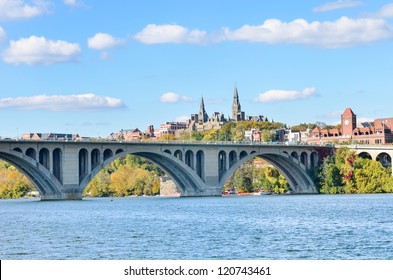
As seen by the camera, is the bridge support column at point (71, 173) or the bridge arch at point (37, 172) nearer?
the bridge arch at point (37, 172)

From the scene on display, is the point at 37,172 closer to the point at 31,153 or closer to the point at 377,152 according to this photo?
the point at 31,153

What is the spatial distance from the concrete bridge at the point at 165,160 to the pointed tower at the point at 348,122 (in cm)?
3203

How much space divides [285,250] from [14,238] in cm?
1733

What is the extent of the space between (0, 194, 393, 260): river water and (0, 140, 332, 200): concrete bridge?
2464 centimetres

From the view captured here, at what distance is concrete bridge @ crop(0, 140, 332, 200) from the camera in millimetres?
102562

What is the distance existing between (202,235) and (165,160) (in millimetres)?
63572

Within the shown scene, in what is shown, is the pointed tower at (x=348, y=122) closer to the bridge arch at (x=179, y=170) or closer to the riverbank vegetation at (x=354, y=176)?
the riverbank vegetation at (x=354, y=176)

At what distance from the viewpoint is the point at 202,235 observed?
5422 centimetres

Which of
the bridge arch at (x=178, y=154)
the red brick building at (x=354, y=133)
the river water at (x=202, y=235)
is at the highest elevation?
the red brick building at (x=354, y=133)

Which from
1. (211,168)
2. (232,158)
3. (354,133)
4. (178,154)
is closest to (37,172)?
(178,154)

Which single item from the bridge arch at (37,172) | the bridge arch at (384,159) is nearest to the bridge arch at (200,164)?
the bridge arch at (37,172)

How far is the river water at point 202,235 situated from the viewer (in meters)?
44.7
